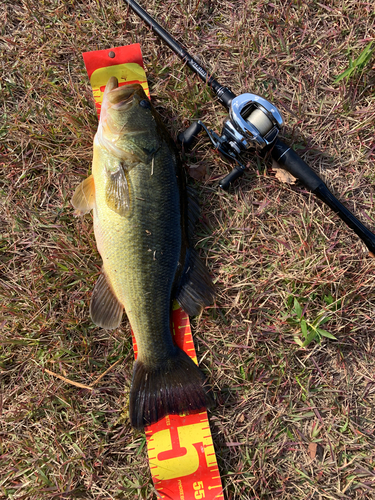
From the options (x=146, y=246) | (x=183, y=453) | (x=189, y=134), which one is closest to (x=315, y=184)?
(x=189, y=134)

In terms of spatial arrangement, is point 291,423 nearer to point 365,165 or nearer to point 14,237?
point 365,165

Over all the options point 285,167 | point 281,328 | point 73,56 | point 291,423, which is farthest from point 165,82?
point 291,423

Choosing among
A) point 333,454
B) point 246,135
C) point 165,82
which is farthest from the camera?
point 165,82

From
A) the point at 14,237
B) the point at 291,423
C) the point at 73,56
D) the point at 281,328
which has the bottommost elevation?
the point at 291,423

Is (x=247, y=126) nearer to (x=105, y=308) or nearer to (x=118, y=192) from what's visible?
(x=118, y=192)

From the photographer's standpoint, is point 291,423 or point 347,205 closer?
point 291,423

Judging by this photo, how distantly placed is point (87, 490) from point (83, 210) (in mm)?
2142

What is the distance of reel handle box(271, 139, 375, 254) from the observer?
2.51m

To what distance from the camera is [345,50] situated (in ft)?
9.32

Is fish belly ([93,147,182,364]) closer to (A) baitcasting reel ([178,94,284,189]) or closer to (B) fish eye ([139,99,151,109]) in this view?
(B) fish eye ([139,99,151,109])

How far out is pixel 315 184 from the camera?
8.20 ft

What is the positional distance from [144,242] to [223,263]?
2.58 ft

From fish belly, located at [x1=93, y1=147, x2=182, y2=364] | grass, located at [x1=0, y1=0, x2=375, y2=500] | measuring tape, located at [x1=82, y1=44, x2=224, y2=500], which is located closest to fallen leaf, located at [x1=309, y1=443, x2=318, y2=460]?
grass, located at [x1=0, y1=0, x2=375, y2=500]

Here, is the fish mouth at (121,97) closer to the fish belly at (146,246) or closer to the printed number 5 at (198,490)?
the fish belly at (146,246)
